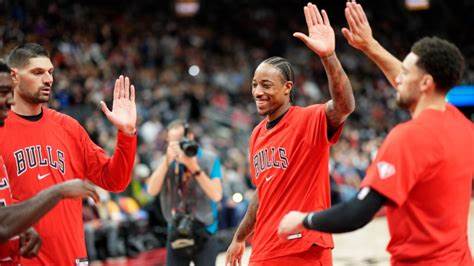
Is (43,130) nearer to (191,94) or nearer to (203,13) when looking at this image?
→ (191,94)

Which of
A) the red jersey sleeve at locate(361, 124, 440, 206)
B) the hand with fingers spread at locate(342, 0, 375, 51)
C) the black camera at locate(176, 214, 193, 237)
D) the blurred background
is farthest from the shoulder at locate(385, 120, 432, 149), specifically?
the blurred background

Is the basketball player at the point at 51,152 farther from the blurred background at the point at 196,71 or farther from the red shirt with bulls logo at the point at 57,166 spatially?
the blurred background at the point at 196,71

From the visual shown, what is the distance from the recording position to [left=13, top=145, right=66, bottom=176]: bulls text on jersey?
496 centimetres

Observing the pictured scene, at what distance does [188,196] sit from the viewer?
303 inches

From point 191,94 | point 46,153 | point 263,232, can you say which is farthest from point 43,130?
point 191,94

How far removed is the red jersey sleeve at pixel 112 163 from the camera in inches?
205

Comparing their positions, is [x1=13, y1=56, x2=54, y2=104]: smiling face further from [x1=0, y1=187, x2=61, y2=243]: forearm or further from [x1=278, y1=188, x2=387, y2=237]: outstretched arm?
[x1=278, y1=188, x2=387, y2=237]: outstretched arm

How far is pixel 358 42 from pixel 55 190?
2404 mm

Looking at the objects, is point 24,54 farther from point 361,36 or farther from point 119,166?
point 361,36

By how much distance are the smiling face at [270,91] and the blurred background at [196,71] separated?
5.48 m

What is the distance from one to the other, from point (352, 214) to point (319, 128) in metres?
1.47

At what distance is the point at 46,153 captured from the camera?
16.6 ft

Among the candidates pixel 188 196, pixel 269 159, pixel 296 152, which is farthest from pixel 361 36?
pixel 188 196

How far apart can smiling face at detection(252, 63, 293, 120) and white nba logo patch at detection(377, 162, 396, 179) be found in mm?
1744
